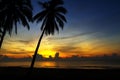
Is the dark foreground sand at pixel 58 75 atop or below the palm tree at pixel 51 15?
below

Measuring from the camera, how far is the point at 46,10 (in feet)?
98.7

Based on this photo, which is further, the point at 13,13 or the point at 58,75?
the point at 58,75

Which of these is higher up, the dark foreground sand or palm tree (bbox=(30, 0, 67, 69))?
palm tree (bbox=(30, 0, 67, 69))

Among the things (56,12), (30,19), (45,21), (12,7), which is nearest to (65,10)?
(56,12)

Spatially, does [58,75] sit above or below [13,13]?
below

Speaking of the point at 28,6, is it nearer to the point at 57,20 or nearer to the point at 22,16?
the point at 22,16

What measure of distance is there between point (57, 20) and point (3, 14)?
761 centimetres

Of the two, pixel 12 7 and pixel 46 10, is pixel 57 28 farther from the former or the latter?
pixel 12 7

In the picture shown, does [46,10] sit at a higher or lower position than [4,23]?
higher

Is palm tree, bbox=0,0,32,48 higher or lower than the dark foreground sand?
higher

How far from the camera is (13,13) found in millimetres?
27844

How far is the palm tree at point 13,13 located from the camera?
1085 inches

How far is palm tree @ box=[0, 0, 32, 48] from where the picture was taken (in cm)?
2756

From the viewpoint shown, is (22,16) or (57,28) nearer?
(22,16)
